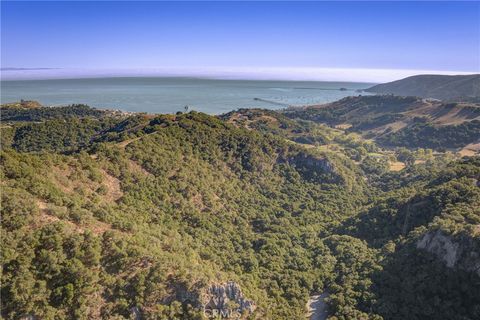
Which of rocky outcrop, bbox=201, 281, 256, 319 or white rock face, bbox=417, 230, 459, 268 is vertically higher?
white rock face, bbox=417, 230, 459, 268

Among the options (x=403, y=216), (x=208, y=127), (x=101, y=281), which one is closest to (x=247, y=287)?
(x=101, y=281)

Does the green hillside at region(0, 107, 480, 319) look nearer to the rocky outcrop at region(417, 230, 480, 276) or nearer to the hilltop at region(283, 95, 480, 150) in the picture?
the rocky outcrop at region(417, 230, 480, 276)

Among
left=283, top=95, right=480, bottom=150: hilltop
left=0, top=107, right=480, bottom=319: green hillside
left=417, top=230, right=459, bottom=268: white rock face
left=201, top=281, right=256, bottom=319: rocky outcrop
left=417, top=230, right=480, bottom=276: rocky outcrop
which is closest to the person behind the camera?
left=0, top=107, right=480, bottom=319: green hillside

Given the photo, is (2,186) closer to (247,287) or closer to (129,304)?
(129,304)

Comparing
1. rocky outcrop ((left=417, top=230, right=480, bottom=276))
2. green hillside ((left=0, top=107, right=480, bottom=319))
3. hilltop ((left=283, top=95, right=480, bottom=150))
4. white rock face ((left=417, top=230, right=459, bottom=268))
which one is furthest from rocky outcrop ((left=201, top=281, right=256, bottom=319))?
hilltop ((left=283, top=95, right=480, bottom=150))

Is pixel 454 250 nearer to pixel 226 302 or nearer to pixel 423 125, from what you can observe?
pixel 226 302
